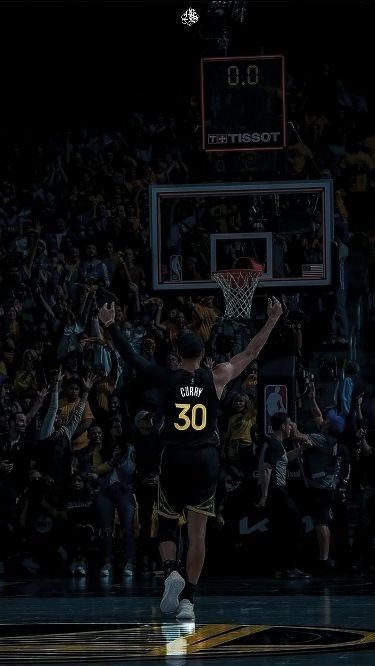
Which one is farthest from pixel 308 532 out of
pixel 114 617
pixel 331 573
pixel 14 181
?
pixel 14 181

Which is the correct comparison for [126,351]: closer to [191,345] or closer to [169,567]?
[191,345]

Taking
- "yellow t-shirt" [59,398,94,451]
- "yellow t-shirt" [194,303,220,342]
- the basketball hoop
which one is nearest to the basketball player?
the basketball hoop

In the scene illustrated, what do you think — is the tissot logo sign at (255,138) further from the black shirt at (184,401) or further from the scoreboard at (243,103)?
the black shirt at (184,401)

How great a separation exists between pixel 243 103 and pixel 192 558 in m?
9.00

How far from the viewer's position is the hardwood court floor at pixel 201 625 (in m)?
7.49

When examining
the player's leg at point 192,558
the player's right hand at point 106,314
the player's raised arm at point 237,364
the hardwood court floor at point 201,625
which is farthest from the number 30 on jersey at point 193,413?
the hardwood court floor at point 201,625

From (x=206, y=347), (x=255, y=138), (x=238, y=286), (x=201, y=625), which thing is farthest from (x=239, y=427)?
(x=201, y=625)

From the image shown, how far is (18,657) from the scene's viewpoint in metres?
7.52

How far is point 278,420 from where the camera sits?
15469mm

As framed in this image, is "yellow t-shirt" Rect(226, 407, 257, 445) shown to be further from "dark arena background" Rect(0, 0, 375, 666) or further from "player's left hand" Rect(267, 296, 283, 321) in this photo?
"player's left hand" Rect(267, 296, 283, 321)

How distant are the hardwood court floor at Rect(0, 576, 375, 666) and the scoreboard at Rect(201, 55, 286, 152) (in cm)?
587

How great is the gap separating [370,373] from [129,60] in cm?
935

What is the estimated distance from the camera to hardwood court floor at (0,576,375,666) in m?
7.49

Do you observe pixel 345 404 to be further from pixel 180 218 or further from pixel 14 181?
pixel 14 181
